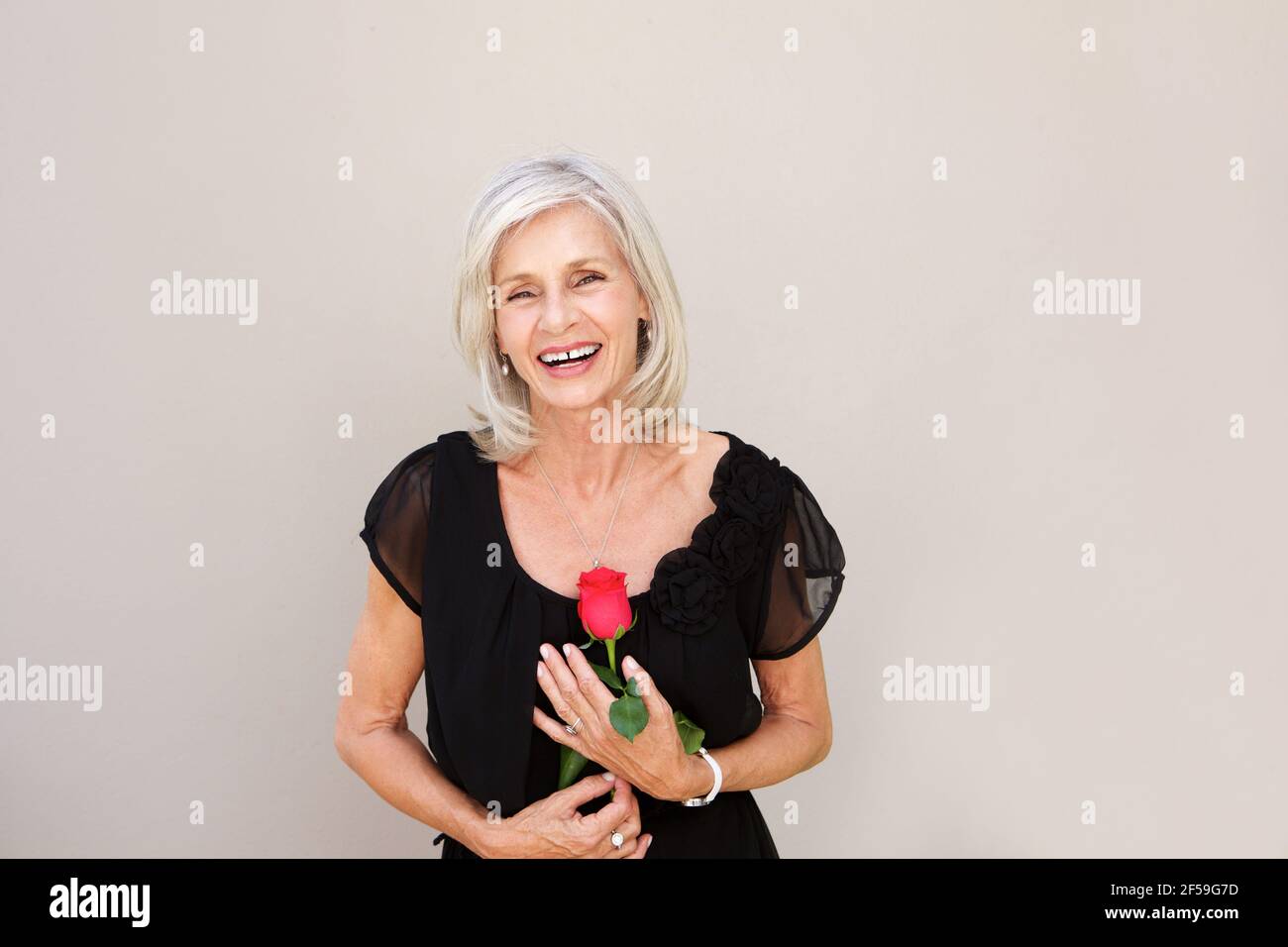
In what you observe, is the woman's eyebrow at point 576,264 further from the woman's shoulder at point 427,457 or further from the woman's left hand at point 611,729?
the woman's left hand at point 611,729

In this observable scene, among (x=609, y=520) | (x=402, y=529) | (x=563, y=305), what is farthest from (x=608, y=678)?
(x=563, y=305)

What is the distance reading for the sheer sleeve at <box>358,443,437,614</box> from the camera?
184 cm

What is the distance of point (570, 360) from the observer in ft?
5.94

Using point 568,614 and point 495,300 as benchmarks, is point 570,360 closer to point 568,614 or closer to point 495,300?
point 495,300

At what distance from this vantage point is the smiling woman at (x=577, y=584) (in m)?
1.78

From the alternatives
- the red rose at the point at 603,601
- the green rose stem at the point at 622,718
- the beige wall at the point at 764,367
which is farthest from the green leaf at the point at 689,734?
the beige wall at the point at 764,367

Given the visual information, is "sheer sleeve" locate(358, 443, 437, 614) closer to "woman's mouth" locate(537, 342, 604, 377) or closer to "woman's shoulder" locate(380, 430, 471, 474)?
"woman's shoulder" locate(380, 430, 471, 474)

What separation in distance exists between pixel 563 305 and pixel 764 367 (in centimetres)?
100

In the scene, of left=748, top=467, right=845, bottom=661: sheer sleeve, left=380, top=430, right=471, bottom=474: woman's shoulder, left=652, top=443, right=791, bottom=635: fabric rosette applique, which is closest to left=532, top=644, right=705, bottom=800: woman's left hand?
left=652, top=443, right=791, bottom=635: fabric rosette applique

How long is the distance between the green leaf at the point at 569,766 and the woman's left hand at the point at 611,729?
41mm

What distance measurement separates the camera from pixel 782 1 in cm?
264

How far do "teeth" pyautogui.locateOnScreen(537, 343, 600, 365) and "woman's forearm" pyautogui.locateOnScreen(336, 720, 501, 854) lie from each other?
2.10 ft

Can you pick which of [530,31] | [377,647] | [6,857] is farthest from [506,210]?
[6,857]
